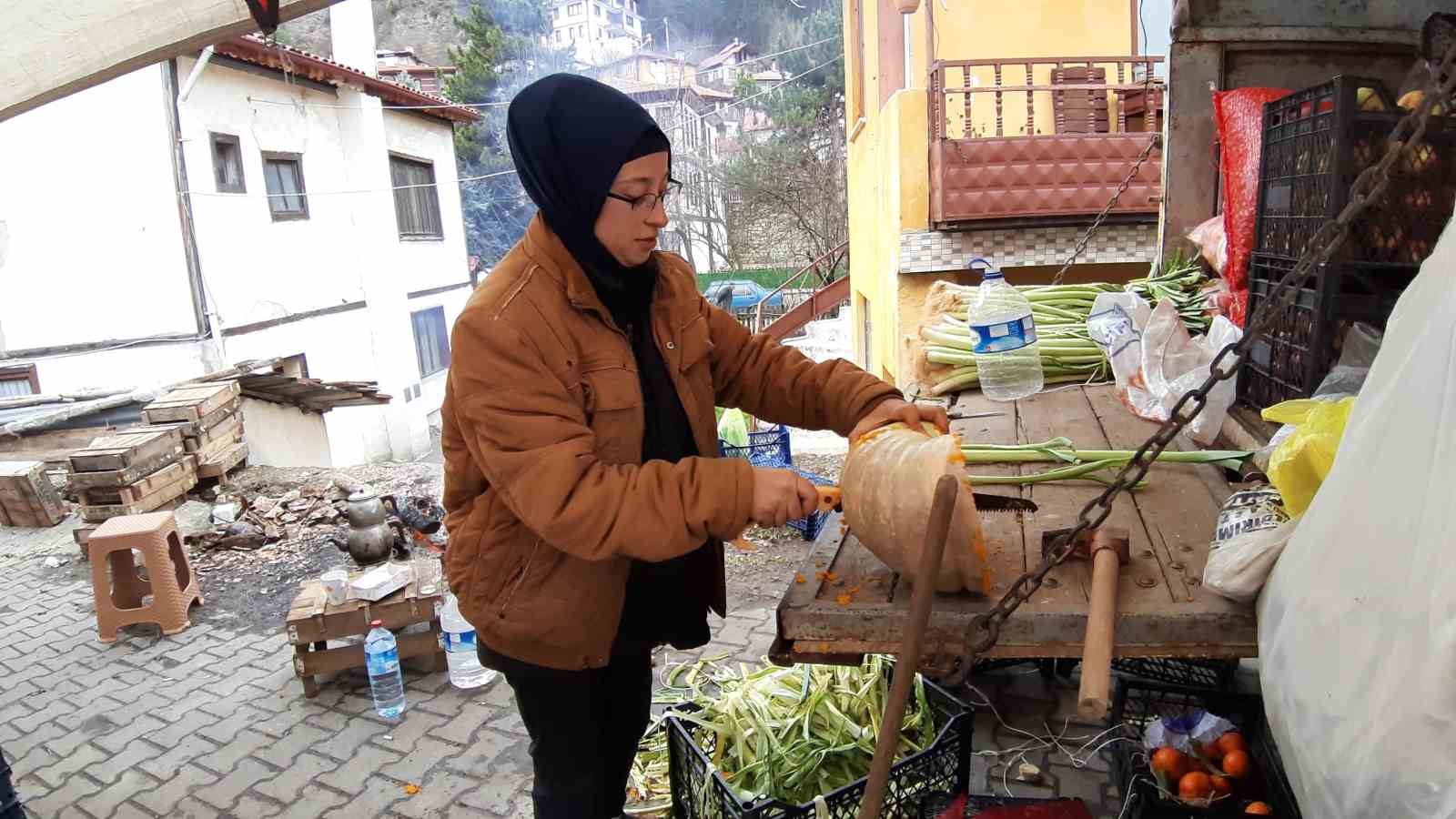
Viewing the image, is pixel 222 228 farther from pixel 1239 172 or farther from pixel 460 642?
pixel 1239 172

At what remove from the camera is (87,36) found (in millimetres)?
3221

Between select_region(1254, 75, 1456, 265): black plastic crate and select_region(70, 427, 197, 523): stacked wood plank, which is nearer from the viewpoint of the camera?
select_region(1254, 75, 1456, 265): black plastic crate

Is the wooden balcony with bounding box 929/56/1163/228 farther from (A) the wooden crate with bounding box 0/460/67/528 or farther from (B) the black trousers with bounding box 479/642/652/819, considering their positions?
(A) the wooden crate with bounding box 0/460/67/528

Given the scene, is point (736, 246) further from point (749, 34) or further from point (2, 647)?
point (2, 647)

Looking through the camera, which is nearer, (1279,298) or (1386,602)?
(1386,602)

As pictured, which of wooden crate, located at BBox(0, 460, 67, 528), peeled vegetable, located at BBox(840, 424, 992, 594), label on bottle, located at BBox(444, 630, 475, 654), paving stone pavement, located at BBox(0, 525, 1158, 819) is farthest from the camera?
wooden crate, located at BBox(0, 460, 67, 528)

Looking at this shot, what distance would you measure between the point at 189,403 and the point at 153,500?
1.15m

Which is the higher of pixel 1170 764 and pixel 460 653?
pixel 1170 764

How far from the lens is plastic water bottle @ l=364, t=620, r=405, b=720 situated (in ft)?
15.1

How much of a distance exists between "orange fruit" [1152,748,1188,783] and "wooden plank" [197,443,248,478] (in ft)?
28.1

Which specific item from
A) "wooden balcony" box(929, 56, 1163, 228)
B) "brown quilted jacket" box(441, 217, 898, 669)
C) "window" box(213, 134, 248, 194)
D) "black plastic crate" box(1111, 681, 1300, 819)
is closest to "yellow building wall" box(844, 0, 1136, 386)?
"wooden balcony" box(929, 56, 1163, 228)

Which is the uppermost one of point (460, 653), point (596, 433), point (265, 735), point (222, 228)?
point (222, 228)

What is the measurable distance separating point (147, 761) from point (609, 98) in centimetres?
428

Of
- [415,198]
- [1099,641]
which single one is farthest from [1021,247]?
[415,198]
